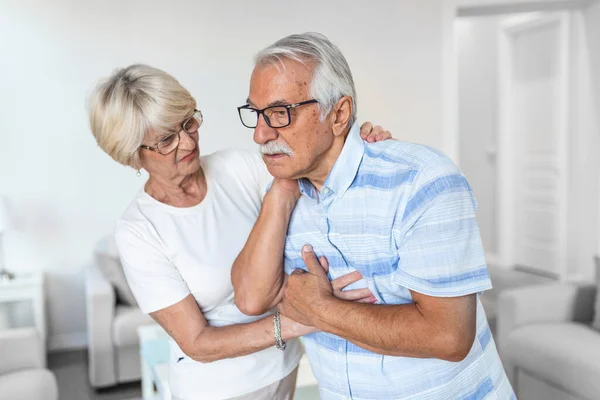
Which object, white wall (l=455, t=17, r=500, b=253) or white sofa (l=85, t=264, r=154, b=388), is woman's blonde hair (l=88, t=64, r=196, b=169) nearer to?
white sofa (l=85, t=264, r=154, b=388)

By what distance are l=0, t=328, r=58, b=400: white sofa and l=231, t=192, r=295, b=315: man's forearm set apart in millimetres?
1824

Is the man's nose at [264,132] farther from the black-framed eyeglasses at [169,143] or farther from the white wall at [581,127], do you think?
the white wall at [581,127]

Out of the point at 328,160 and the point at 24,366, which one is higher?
the point at 328,160

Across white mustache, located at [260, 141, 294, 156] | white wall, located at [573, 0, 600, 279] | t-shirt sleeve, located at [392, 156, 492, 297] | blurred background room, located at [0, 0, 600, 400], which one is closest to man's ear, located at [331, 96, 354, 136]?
white mustache, located at [260, 141, 294, 156]

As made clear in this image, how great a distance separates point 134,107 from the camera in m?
1.62

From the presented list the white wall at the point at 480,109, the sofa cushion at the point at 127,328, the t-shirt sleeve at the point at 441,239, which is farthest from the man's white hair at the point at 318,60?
the white wall at the point at 480,109

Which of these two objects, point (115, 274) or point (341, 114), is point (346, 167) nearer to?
Answer: point (341, 114)

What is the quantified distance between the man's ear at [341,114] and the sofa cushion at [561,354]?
218 centimetres

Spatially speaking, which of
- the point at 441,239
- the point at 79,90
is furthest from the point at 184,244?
the point at 79,90

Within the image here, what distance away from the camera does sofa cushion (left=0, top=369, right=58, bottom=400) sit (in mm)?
2920

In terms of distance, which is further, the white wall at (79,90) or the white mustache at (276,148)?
the white wall at (79,90)

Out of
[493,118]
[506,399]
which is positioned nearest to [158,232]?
A: [506,399]

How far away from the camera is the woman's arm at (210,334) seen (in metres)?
1.60

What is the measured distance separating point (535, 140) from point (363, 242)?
19.0ft
